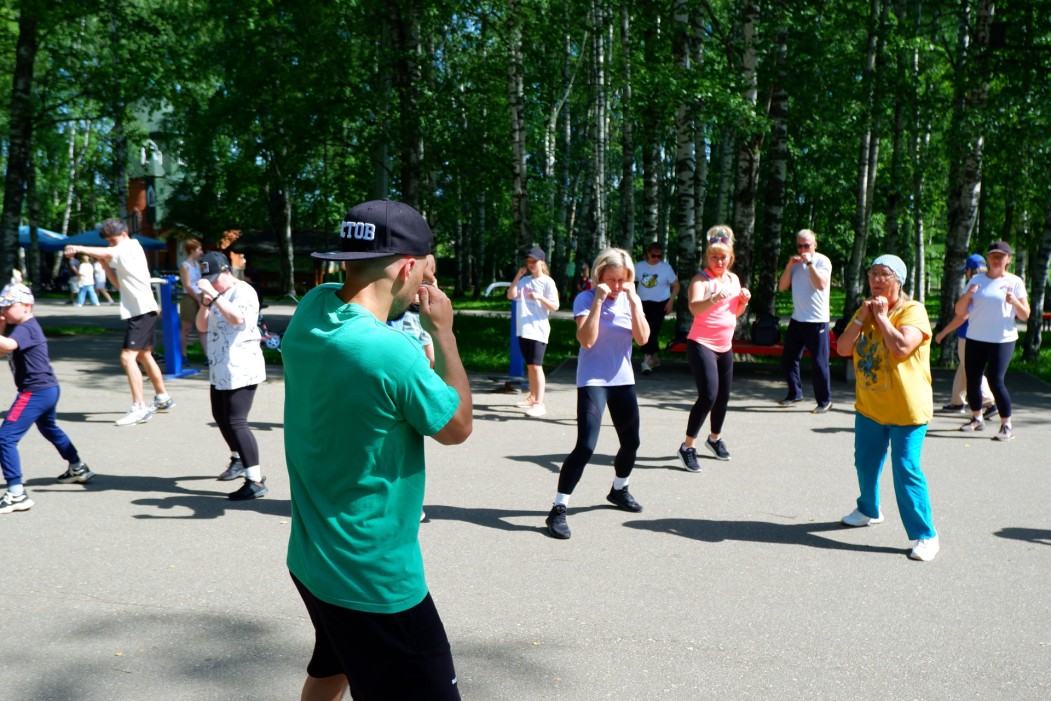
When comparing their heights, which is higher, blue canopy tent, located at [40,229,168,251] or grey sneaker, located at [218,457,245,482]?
blue canopy tent, located at [40,229,168,251]

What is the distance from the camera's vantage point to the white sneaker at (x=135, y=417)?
9.38m

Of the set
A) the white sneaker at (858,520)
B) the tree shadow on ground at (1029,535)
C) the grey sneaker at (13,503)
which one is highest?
the grey sneaker at (13,503)

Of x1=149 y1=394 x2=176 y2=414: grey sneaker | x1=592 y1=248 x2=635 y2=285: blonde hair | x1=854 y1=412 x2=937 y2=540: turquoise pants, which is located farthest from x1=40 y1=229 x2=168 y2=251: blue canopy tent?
x1=854 y1=412 x2=937 y2=540: turquoise pants

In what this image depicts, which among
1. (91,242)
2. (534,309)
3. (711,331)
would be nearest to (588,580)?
(711,331)

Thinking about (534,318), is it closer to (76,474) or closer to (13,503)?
(76,474)

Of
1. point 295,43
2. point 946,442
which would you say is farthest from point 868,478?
point 295,43

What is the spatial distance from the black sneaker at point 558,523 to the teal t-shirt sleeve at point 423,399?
3.60 m

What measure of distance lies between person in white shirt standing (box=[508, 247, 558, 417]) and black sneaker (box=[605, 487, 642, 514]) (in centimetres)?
359

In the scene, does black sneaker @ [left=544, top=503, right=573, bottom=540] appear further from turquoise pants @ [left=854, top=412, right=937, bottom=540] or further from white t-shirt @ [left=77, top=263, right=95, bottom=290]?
white t-shirt @ [left=77, top=263, right=95, bottom=290]

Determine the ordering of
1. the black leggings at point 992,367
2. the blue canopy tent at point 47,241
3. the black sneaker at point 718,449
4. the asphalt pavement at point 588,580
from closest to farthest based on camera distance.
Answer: the asphalt pavement at point 588,580 < the black sneaker at point 718,449 < the black leggings at point 992,367 < the blue canopy tent at point 47,241

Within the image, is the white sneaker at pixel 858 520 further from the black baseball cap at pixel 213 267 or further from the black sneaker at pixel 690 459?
the black baseball cap at pixel 213 267

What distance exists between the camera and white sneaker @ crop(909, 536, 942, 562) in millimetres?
5449

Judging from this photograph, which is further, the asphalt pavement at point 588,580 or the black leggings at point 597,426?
the black leggings at point 597,426

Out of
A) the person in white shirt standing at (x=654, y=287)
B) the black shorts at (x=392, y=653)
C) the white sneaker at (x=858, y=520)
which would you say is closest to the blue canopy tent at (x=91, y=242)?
the person in white shirt standing at (x=654, y=287)
